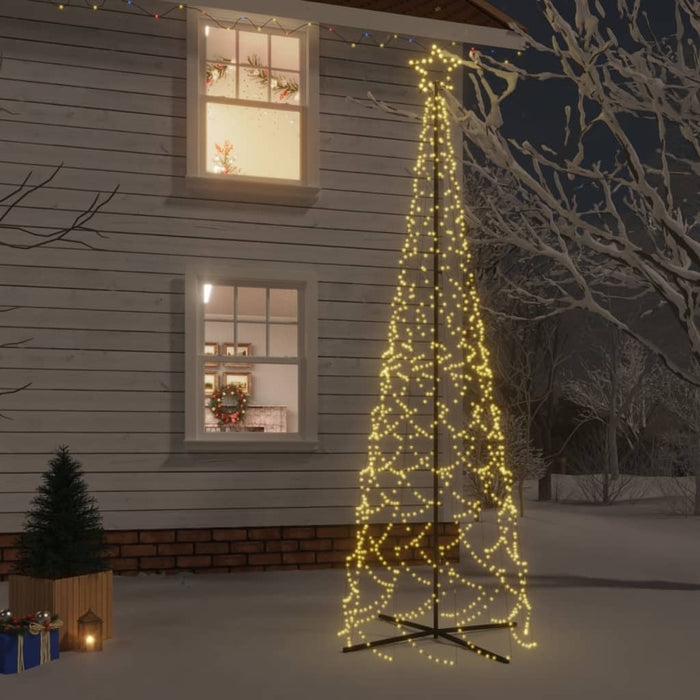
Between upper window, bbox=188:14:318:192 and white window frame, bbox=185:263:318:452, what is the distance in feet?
2.74

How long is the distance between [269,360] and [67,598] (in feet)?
12.2

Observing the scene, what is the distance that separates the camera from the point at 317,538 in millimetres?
9414

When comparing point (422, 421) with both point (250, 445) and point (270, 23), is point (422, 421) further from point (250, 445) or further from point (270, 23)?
point (270, 23)

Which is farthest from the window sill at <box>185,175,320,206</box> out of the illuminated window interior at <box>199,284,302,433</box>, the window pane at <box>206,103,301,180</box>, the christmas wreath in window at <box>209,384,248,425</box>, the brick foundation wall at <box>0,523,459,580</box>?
the brick foundation wall at <box>0,523,459,580</box>

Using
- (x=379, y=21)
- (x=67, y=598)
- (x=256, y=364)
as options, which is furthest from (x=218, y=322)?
(x=67, y=598)

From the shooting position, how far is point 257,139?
496 inches

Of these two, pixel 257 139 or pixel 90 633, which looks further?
pixel 257 139

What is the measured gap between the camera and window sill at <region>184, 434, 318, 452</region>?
9055mm

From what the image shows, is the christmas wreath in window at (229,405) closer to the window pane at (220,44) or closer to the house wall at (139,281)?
the house wall at (139,281)

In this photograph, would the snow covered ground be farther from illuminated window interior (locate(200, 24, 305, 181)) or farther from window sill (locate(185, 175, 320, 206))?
illuminated window interior (locate(200, 24, 305, 181))

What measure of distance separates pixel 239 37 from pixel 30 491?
4.92 meters

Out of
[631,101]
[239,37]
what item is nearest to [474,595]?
[631,101]

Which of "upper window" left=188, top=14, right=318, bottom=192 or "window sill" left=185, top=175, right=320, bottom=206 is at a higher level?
"upper window" left=188, top=14, right=318, bottom=192

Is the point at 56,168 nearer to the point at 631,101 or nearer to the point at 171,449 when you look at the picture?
the point at 171,449
